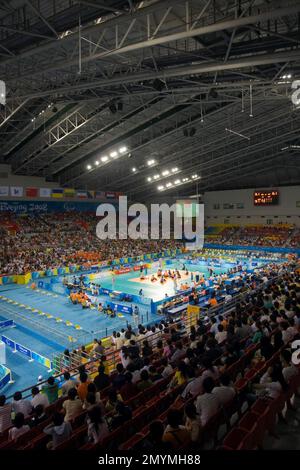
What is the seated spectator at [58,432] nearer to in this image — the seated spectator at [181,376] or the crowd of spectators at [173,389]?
the crowd of spectators at [173,389]

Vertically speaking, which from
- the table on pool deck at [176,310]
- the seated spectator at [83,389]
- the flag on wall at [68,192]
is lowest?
the table on pool deck at [176,310]

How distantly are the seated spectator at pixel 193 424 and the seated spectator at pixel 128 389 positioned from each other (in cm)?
221

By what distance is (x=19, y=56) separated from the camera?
1357cm

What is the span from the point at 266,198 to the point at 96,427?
46464 mm

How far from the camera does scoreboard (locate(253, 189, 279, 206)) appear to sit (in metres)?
46.7

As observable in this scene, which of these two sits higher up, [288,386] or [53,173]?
[53,173]

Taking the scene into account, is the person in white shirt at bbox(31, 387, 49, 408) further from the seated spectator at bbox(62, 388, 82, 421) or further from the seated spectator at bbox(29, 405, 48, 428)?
the seated spectator at bbox(62, 388, 82, 421)

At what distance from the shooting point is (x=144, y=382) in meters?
7.00

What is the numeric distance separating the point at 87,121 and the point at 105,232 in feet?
81.5

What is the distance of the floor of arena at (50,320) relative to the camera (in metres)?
13.4

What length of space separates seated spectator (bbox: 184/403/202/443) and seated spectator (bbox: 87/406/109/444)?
1287 mm

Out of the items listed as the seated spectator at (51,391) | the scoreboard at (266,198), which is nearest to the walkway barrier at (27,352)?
the seated spectator at (51,391)

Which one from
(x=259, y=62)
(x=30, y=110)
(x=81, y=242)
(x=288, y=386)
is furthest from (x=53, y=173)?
(x=288, y=386)

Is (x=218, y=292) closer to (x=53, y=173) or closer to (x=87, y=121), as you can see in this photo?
(x=87, y=121)
